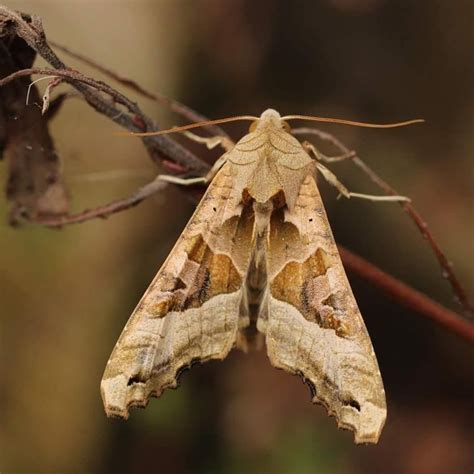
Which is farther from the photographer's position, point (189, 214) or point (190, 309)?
point (189, 214)

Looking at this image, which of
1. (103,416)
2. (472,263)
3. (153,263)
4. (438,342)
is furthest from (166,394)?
(472,263)

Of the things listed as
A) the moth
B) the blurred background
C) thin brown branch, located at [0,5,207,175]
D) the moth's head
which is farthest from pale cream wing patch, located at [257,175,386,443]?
the blurred background

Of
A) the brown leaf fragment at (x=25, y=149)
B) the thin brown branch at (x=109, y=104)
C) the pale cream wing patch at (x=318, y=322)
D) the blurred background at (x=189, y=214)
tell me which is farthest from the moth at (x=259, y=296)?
the blurred background at (x=189, y=214)

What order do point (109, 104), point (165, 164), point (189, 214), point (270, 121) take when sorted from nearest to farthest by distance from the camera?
point (109, 104)
point (165, 164)
point (270, 121)
point (189, 214)

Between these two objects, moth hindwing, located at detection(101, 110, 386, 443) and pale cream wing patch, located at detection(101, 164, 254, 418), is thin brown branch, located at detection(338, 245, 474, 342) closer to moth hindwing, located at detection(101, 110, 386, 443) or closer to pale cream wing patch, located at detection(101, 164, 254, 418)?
moth hindwing, located at detection(101, 110, 386, 443)

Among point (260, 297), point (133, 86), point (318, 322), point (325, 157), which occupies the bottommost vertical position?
point (318, 322)

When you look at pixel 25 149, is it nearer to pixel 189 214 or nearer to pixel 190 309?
pixel 190 309

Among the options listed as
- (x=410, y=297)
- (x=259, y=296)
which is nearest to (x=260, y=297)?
(x=259, y=296)
